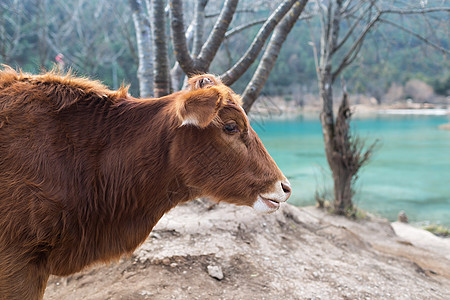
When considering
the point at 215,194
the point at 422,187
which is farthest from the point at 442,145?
the point at 215,194

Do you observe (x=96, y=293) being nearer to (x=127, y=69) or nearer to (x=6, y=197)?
(x=6, y=197)

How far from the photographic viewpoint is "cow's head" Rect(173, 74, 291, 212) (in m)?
2.31

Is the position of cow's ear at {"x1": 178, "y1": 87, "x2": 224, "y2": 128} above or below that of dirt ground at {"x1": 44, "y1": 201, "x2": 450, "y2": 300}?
above

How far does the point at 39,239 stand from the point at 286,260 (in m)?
2.99

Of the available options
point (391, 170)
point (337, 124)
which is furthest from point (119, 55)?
point (337, 124)

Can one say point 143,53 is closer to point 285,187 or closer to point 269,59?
point 269,59

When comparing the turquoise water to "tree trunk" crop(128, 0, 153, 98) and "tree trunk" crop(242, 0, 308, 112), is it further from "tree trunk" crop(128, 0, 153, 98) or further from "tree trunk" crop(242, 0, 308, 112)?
"tree trunk" crop(128, 0, 153, 98)

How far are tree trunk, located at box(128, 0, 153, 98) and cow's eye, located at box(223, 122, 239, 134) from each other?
3349 millimetres

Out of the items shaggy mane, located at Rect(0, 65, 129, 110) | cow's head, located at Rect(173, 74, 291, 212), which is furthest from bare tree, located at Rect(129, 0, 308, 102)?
cow's head, located at Rect(173, 74, 291, 212)

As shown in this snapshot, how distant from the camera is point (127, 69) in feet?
136

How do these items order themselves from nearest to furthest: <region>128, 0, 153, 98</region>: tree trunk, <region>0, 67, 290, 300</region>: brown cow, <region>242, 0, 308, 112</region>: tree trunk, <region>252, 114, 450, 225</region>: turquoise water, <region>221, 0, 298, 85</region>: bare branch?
<region>0, 67, 290, 300</region>: brown cow
<region>221, 0, 298, 85</region>: bare branch
<region>242, 0, 308, 112</region>: tree trunk
<region>128, 0, 153, 98</region>: tree trunk
<region>252, 114, 450, 225</region>: turquoise water

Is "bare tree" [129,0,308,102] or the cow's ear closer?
the cow's ear

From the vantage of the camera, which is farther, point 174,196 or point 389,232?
point 389,232

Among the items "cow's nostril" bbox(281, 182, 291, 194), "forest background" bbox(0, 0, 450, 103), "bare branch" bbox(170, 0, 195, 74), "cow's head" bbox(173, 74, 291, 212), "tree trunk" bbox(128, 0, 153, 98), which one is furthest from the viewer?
"forest background" bbox(0, 0, 450, 103)
